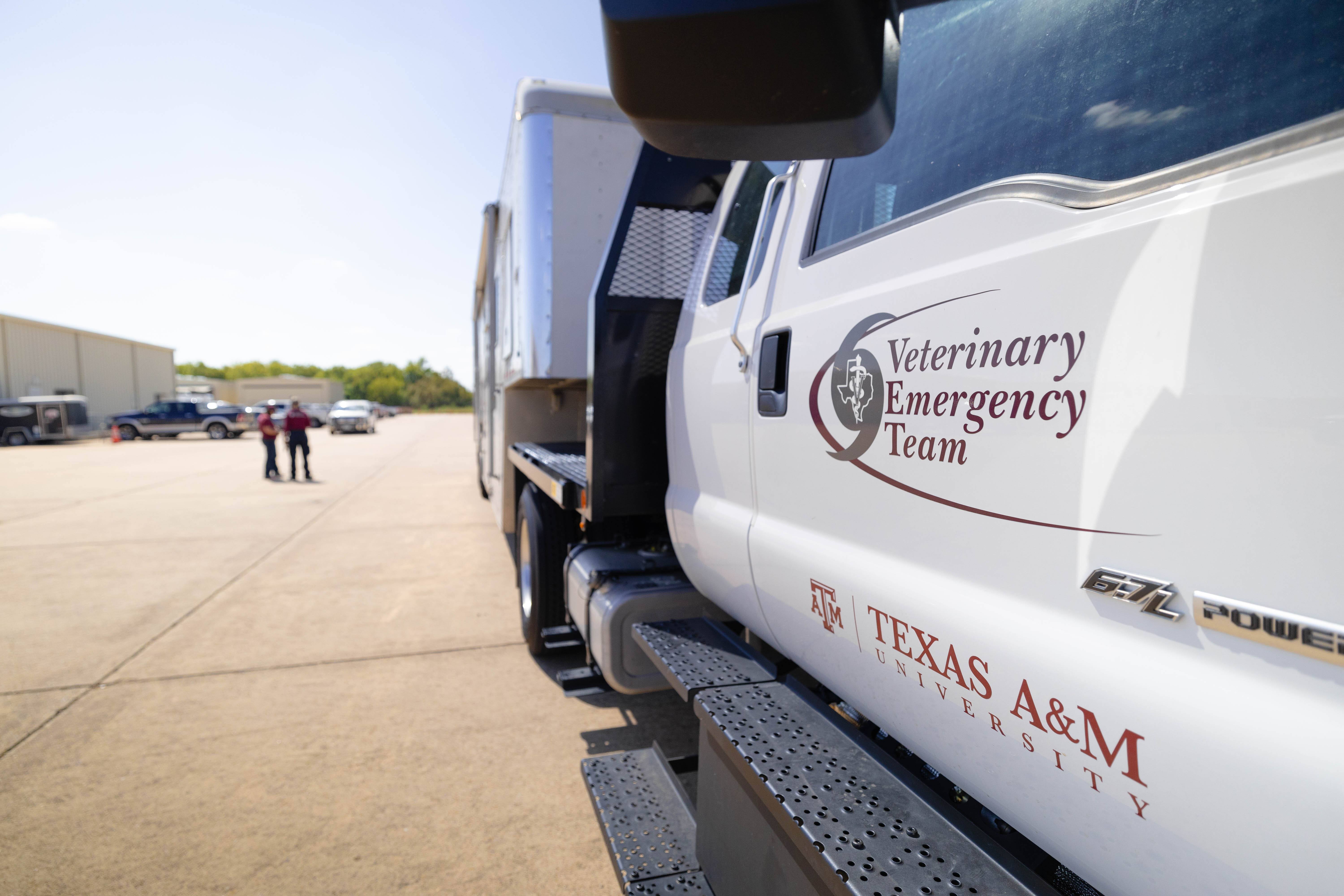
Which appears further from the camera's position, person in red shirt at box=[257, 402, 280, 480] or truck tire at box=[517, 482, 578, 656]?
person in red shirt at box=[257, 402, 280, 480]

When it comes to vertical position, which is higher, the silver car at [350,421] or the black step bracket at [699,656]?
the black step bracket at [699,656]

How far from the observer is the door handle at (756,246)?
2.10m

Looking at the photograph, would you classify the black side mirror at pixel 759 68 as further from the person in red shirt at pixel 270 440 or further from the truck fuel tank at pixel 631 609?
the person in red shirt at pixel 270 440

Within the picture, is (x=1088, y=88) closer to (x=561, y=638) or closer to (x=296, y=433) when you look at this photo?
(x=561, y=638)

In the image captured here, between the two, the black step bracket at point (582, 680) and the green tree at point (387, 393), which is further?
the green tree at point (387, 393)

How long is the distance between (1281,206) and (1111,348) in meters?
0.24

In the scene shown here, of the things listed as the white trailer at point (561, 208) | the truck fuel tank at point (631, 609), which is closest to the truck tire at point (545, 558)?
the white trailer at point (561, 208)

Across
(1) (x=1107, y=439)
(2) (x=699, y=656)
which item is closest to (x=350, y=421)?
(2) (x=699, y=656)

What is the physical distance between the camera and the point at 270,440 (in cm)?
1391

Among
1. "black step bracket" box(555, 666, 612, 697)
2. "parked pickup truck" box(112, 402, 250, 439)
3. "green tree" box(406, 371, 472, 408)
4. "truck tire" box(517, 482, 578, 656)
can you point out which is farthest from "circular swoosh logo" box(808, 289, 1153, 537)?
"green tree" box(406, 371, 472, 408)

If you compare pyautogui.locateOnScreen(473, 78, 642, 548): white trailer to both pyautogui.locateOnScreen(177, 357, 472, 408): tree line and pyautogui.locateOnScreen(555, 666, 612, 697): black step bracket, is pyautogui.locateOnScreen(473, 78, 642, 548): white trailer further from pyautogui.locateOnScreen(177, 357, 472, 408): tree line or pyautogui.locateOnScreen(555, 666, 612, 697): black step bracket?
pyautogui.locateOnScreen(177, 357, 472, 408): tree line

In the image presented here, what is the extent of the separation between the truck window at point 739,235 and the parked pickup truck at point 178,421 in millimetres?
33992

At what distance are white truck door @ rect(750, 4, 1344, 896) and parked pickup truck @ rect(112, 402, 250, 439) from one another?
34992 mm

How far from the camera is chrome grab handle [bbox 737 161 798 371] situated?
82.6 inches
